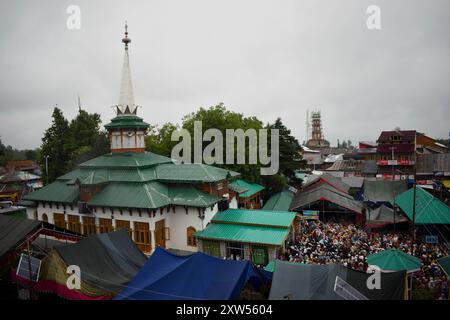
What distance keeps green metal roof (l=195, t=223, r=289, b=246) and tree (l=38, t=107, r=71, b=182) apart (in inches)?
1181

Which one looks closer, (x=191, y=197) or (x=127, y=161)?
→ (x=191, y=197)

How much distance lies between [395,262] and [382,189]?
922 inches

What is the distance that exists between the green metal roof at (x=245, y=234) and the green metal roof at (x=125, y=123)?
12.1m

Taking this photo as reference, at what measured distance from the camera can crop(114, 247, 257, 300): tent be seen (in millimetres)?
10812

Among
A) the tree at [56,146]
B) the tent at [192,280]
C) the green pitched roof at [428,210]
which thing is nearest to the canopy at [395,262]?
the tent at [192,280]

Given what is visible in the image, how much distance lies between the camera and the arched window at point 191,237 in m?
22.5

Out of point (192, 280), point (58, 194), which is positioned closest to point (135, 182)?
point (58, 194)

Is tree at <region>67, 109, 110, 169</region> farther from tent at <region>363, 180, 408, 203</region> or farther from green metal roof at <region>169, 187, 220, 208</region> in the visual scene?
tent at <region>363, 180, 408, 203</region>

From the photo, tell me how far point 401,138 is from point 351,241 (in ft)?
123

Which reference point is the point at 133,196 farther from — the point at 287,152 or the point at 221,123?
the point at 287,152

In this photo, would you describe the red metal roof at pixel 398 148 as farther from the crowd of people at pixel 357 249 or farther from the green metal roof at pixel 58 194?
the green metal roof at pixel 58 194

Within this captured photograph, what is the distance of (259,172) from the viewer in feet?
121

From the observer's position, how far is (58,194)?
25.8 metres

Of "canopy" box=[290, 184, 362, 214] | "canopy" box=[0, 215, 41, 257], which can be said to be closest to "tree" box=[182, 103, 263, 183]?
"canopy" box=[290, 184, 362, 214]
